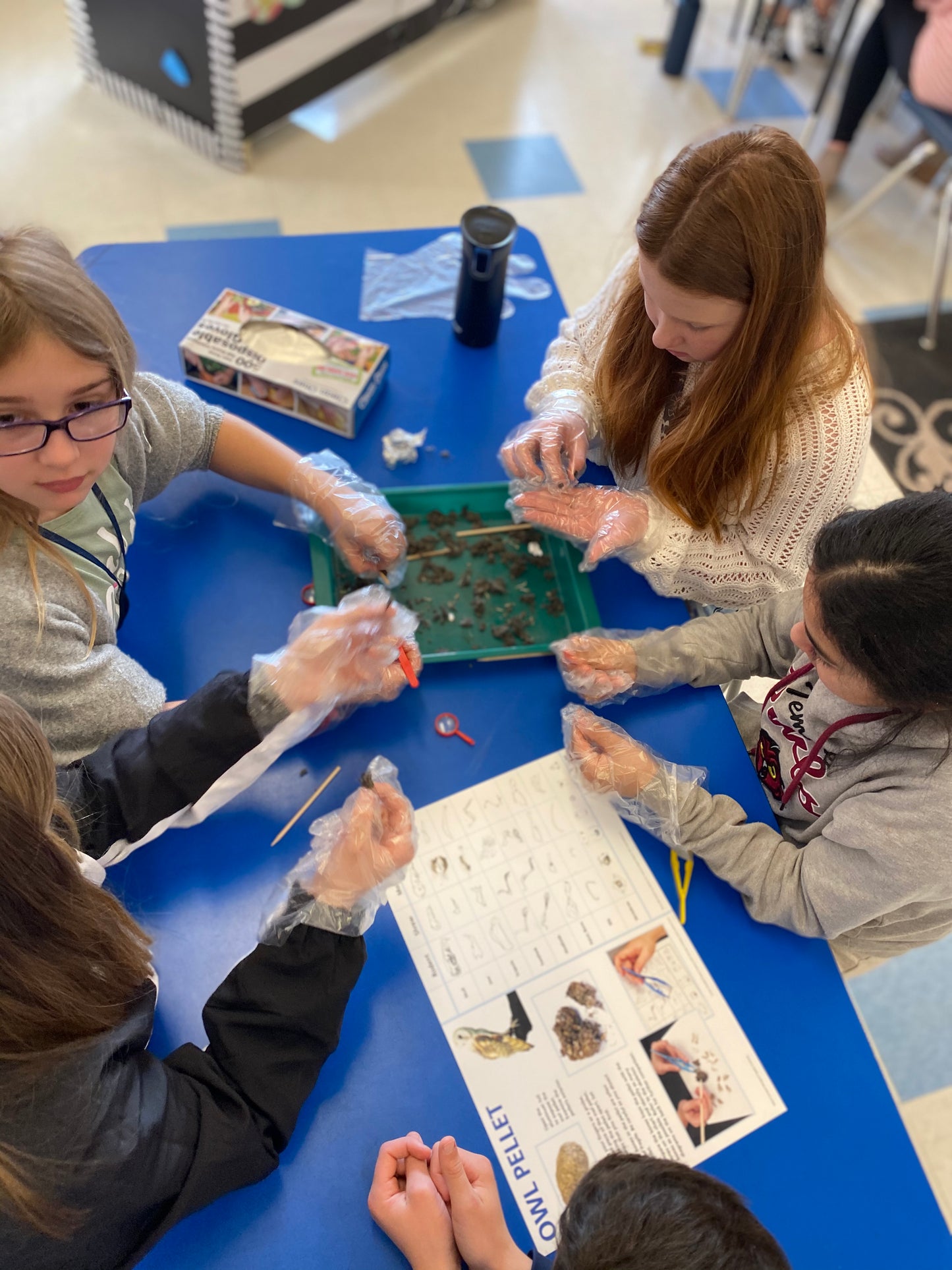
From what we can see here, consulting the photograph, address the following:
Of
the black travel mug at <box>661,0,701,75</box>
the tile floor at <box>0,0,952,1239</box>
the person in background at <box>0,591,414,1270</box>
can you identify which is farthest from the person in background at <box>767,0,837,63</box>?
the person in background at <box>0,591,414,1270</box>

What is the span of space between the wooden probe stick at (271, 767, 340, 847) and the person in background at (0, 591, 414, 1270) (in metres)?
0.06

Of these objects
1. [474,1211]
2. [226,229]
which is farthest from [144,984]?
[226,229]

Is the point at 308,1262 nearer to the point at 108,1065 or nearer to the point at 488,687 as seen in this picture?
the point at 108,1065

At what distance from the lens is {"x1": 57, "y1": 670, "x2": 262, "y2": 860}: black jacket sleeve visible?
0.93 m

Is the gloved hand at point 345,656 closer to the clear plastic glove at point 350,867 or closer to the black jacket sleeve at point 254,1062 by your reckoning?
the clear plastic glove at point 350,867

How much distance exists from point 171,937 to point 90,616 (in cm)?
38

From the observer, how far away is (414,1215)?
2.59ft

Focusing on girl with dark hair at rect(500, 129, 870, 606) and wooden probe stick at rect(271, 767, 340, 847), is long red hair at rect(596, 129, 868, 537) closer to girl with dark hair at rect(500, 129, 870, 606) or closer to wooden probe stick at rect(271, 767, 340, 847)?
girl with dark hair at rect(500, 129, 870, 606)

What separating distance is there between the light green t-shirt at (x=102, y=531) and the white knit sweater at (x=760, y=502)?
2.09ft

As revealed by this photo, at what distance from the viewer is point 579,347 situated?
1.39 meters

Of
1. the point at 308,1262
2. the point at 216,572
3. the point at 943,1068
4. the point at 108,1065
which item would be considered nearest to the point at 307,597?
the point at 216,572

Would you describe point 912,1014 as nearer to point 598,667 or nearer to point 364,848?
point 598,667

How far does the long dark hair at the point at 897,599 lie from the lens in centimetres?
82

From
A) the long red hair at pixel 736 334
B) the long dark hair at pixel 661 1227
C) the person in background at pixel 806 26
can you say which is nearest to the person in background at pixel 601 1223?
the long dark hair at pixel 661 1227
